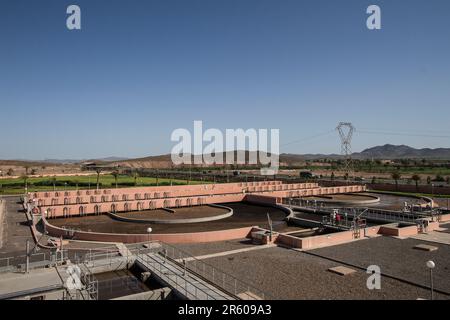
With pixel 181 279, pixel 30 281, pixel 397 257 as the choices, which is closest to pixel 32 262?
pixel 30 281

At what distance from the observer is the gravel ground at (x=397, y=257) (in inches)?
550

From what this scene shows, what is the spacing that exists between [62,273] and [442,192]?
4434cm

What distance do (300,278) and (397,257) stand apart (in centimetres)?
581

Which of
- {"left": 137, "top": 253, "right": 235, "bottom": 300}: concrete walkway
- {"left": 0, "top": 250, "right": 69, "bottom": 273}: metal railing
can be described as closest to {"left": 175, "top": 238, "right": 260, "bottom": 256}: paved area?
{"left": 137, "top": 253, "right": 235, "bottom": 300}: concrete walkway

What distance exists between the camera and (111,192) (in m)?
40.1

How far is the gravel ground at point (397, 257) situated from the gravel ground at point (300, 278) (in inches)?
40.4

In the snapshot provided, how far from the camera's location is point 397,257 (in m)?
16.5

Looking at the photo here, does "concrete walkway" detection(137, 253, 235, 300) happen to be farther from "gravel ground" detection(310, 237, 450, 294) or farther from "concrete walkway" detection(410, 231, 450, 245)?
"concrete walkway" detection(410, 231, 450, 245)

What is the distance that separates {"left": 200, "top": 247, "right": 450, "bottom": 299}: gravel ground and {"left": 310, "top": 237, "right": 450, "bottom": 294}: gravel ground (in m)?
1.03

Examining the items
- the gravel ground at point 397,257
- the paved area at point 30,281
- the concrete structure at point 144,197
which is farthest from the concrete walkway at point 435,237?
the paved area at point 30,281

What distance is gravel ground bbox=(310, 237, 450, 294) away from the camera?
1396 centimetres

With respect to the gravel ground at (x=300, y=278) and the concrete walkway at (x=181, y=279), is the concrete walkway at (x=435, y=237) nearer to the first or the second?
the gravel ground at (x=300, y=278)
